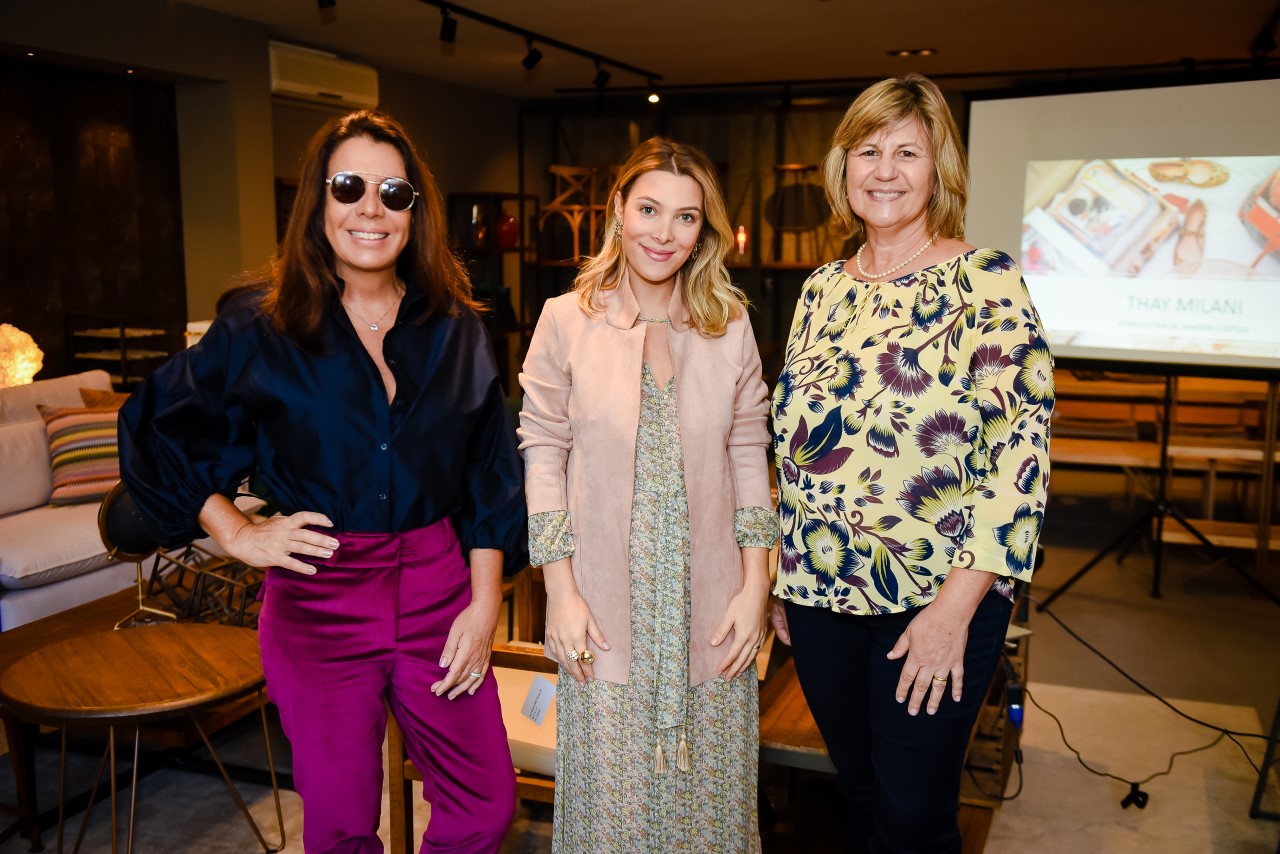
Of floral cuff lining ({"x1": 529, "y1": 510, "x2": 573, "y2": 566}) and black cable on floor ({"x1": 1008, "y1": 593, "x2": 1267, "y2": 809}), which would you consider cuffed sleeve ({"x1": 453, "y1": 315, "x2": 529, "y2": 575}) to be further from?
black cable on floor ({"x1": 1008, "y1": 593, "x2": 1267, "y2": 809})

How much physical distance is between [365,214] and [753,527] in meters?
0.81

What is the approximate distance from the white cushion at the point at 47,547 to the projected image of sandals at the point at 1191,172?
4.38m

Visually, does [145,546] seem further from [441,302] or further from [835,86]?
[835,86]

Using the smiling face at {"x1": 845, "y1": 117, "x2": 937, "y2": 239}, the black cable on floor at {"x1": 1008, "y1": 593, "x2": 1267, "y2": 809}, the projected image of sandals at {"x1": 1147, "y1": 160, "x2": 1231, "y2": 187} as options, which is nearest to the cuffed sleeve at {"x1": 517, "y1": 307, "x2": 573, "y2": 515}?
the smiling face at {"x1": 845, "y1": 117, "x2": 937, "y2": 239}

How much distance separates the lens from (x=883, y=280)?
5.62 ft

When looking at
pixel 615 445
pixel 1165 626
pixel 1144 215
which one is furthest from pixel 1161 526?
pixel 615 445

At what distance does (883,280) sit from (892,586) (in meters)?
0.49

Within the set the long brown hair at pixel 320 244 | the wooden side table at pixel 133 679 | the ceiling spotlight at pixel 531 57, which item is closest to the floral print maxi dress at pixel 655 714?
the long brown hair at pixel 320 244

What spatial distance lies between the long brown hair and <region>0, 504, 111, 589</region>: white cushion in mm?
2754

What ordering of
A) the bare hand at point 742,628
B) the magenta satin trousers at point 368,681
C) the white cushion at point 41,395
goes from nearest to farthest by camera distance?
the magenta satin trousers at point 368,681 → the bare hand at point 742,628 → the white cushion at point 41,395

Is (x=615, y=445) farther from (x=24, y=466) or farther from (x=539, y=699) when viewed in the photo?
(x=24, y=466)

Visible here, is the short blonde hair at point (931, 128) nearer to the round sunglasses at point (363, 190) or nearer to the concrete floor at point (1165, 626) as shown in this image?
the round sunglasses at point (363, 190)

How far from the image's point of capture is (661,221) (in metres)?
1.71

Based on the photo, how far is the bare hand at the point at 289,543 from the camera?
162 centimetres
